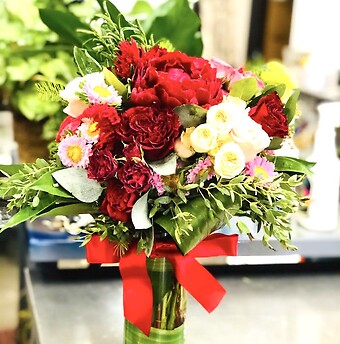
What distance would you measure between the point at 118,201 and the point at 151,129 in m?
0.09

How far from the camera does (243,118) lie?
2.11 ft

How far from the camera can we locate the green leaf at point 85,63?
743 millimetres

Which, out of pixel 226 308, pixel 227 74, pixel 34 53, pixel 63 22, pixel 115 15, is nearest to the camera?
pixel 227 74

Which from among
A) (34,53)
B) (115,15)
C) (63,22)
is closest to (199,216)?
(115,15)

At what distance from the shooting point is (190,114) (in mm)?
641

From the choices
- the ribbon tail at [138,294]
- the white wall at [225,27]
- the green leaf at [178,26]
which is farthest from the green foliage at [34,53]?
the white wall at [225,27]

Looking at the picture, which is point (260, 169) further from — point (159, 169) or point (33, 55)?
point (33, 55)

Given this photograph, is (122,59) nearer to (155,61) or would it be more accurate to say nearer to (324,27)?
(155,61)

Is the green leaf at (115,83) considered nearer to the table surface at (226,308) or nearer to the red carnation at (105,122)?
the red carnation at (105,122)

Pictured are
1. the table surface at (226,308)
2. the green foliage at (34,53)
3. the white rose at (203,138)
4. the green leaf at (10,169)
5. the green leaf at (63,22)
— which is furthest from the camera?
the green foliage at (34,53)

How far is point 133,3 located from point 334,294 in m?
0.78

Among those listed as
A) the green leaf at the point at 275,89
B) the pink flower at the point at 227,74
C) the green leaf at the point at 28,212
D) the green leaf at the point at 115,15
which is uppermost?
the green leaf at the point at 115,15

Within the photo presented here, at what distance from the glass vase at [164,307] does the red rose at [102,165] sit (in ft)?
0.47

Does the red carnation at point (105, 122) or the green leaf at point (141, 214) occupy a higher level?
the red carnation at point (105, 122)
